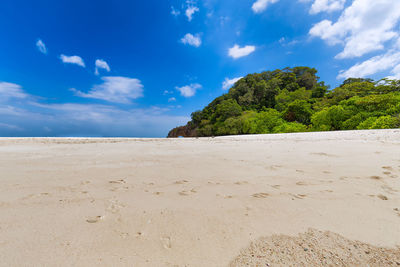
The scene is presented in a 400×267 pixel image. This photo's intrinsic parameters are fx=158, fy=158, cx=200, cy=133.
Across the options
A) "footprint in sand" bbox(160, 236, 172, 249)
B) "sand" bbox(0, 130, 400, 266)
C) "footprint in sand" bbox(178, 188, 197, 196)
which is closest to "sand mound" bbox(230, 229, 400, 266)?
"sand" bbox(0, 130, 400, 266)

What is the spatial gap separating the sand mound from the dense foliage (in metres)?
16.0

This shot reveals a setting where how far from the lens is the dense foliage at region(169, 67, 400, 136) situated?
1394 cm

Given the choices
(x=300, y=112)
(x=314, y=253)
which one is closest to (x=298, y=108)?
(x=300, y=112)

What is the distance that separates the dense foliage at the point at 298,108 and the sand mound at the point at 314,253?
52.4ft

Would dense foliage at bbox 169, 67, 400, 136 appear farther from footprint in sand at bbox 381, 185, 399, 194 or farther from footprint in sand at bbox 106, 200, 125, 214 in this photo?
footprint in sand at bbox 106, 200, 125, 214

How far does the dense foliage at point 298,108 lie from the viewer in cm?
1394

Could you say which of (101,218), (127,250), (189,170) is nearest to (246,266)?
(127,250)

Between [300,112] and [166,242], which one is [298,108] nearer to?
[300,112]

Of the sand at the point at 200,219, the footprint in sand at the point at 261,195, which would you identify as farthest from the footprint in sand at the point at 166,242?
the footprint in sand at the point at 261,195

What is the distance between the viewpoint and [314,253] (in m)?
0.98

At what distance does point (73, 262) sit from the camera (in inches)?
34.8

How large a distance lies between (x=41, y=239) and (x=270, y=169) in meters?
2.87

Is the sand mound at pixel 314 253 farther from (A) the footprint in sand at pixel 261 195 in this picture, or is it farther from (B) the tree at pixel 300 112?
(B) the tree at pixel 300 112

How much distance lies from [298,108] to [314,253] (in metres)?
23.2
